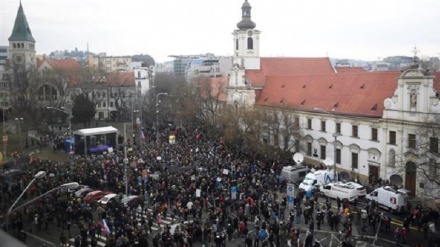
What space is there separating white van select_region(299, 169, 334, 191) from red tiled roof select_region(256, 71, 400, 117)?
26.7ft

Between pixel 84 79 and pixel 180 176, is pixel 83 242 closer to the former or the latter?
pixel 180 176

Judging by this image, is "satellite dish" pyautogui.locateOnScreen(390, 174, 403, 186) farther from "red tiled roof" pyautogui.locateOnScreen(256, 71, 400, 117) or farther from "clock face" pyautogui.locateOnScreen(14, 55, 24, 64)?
"clock face" pyautogui.locateOnScreen(14, 55, 24, 64)

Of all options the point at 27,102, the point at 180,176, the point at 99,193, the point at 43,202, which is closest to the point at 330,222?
the point at 180,176

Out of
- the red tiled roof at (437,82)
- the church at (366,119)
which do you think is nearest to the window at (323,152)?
the church at (366,119)

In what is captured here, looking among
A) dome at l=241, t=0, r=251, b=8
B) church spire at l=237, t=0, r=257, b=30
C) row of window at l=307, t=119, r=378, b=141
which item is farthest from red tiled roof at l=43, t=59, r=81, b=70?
row of window at l=307, t=119, r=378, b=141

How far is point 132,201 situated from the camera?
29.8 meters

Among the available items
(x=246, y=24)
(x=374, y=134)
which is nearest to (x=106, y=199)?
(x=374, y=134)

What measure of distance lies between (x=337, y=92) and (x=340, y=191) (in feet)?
55.8

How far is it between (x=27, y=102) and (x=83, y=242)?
34242mm

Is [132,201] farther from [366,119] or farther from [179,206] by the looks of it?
[366,119]

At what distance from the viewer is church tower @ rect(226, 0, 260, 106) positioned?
63469mm

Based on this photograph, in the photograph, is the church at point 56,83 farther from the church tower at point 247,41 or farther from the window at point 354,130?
the window at point 354,130

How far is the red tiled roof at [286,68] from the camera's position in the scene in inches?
2474

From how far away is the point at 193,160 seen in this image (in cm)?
4206
